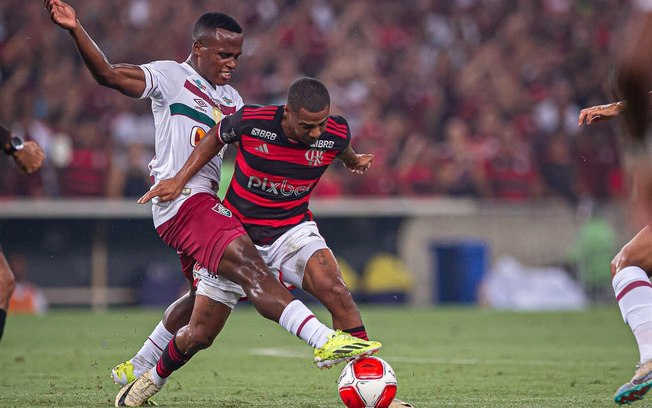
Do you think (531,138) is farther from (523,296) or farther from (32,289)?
(32,289)

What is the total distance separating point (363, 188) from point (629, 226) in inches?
172

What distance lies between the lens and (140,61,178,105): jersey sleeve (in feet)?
22.8

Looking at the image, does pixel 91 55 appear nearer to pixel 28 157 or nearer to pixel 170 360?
pixel 28 157

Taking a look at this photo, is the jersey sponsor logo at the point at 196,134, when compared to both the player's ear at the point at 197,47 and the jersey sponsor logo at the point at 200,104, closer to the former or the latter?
the jersey sponsor logo at the point at 200,104

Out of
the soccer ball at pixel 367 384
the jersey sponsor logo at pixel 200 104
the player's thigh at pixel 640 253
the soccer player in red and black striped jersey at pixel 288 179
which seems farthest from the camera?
the jersey sponsor logo at pixel 200 104

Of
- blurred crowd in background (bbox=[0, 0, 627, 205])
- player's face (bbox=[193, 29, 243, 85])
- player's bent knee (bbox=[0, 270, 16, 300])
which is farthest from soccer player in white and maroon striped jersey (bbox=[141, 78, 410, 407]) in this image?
blurred crowd in background (bbox=[0, 0, 627, 205])

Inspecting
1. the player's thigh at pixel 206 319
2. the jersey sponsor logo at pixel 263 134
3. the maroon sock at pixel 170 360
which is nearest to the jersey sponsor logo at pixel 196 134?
the jersey sponsor logo at pixel 263 134

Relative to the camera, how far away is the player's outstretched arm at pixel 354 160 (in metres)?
7.07

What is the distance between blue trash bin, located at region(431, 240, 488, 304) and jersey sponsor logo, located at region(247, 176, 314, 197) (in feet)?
36.2

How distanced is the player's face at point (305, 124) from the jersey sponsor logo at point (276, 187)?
0.34 meters

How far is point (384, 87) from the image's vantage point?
1967 cm

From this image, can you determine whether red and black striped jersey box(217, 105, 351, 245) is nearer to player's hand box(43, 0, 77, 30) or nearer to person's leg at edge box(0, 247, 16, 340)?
player's hand box(43, 0, 77, 30)

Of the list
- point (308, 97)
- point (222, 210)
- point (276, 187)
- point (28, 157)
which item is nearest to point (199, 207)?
point (222, 210)

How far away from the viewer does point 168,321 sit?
730 cm
